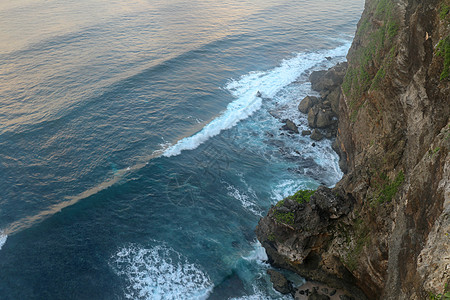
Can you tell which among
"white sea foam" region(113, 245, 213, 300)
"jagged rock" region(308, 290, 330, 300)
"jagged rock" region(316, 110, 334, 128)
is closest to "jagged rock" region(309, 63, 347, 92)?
"jagged rock" region(316, 110, 334, 128)

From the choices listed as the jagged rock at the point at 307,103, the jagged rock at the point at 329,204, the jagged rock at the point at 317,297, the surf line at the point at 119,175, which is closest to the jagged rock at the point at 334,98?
the jagged rock at the point at 307,103

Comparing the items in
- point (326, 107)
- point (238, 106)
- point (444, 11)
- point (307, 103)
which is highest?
point (444, 11)

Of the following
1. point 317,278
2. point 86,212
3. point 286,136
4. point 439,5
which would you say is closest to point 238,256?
point 317,278

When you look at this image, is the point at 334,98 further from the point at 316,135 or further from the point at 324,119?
the point at 316,135

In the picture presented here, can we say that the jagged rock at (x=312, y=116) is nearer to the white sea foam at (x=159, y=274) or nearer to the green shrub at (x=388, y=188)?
the green shrub at (x=388, y=188)

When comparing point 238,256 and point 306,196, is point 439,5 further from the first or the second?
point 238,256

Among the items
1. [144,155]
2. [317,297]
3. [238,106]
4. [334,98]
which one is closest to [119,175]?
[144,155]

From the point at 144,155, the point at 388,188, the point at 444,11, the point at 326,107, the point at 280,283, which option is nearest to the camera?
the point at 444,11
